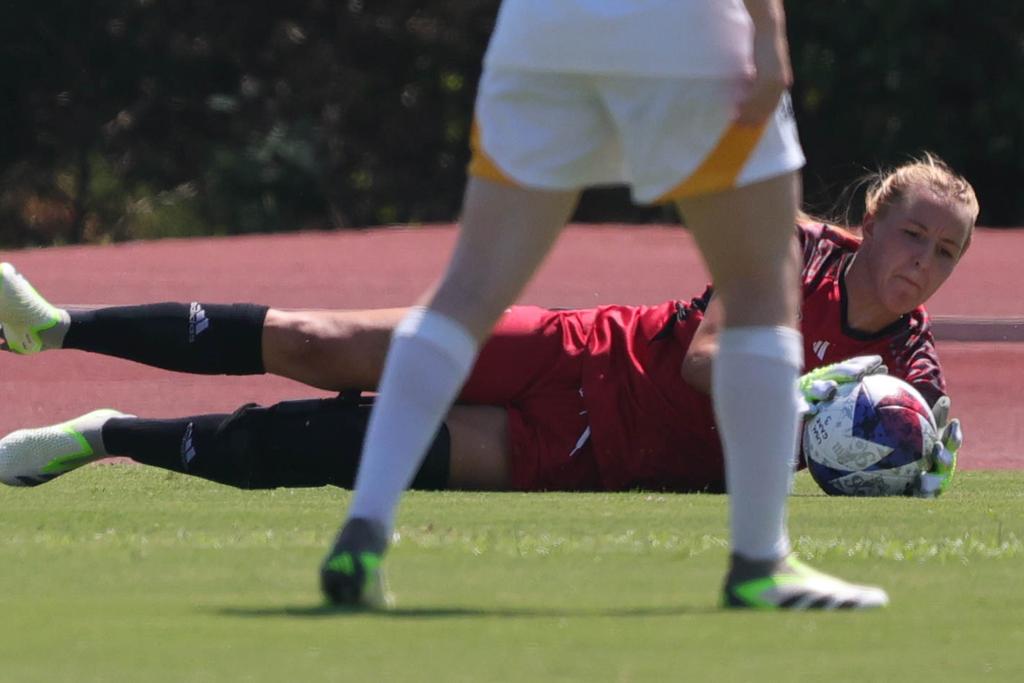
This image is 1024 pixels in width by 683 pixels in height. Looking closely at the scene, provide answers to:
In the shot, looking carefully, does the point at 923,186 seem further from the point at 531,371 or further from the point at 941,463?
the point at 531,371

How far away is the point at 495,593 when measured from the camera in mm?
4008

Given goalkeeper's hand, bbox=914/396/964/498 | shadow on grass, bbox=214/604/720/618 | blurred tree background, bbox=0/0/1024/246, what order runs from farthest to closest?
blurred tree background, bbox=0/0/1024/246
goalkeeper's hand, bbox=914/396/964/498
shadow on grass, bbox=214/604/720/618

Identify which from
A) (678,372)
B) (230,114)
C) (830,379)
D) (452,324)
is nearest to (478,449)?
(678,372)

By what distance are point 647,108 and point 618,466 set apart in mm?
2775

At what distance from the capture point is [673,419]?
6.31 m

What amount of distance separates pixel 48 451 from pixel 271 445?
2.18ft

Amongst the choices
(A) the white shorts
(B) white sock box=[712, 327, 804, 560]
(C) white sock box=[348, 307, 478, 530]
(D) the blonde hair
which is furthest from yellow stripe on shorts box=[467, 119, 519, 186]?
(D) the blonde hair

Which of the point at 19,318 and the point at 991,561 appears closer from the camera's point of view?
the point at 991,561

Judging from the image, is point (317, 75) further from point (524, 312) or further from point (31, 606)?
point (31, 606)

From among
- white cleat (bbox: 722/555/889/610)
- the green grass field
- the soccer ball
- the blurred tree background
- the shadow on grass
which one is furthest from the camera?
the blurred tree background

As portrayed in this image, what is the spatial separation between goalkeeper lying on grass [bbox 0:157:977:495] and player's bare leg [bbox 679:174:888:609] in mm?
2217

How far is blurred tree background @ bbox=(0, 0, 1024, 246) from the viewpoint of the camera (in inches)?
1025

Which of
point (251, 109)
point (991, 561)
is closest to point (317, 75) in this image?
point (251, 109)

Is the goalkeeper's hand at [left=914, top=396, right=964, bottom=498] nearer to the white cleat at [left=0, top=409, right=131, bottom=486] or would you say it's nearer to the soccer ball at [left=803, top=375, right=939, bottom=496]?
the soccer ball at [left=803, top=375, right=939, bottom=496]
